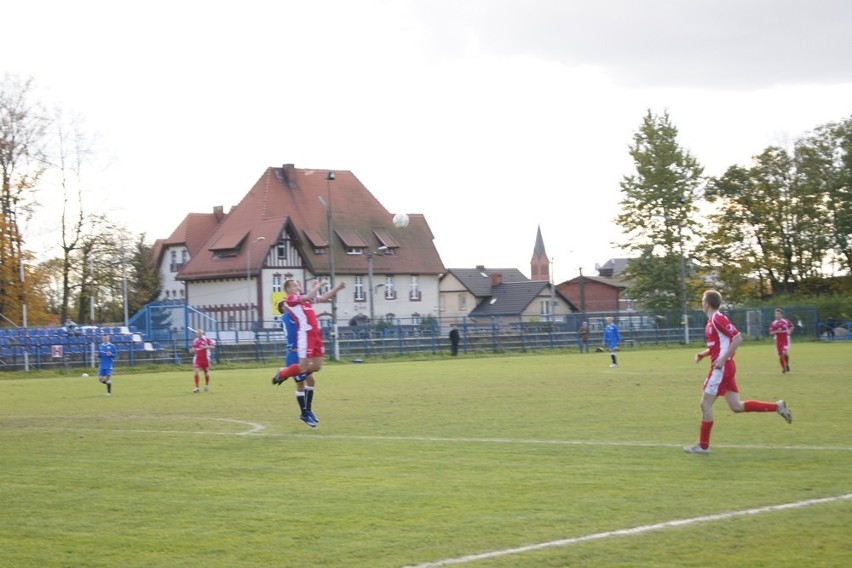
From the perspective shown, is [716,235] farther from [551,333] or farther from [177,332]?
[177,332]

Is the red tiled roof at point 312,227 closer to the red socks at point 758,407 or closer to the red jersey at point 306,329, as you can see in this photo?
the red jersey at point 306,329

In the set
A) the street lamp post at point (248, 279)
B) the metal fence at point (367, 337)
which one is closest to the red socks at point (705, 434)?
the metal fence at point (367, 337)

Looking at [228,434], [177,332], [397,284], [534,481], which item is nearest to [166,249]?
[397,284]

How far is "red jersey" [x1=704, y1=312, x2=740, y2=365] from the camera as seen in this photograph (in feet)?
40.9

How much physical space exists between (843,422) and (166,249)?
8958cm

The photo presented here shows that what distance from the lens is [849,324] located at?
68750mm

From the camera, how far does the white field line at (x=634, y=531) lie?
7.12 metres

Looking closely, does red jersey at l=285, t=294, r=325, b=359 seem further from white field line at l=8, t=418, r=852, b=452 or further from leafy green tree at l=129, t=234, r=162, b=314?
leafy green tree at l=129, t=234, r=162, b=314

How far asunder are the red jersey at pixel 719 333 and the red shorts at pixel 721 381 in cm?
16

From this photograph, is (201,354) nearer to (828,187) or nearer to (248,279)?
(248,279)

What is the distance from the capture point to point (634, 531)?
25.8 ft

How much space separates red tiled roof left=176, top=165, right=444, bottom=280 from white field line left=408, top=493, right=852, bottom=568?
234ft

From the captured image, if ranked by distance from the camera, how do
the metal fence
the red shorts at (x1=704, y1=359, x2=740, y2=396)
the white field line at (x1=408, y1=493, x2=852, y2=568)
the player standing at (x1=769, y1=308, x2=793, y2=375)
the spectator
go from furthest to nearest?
1. the spectator
2. the metal fence
3. the player standing at (x1=769, y1=308, x2=793, y2=375)
4. the red shorts at (x1=704, y1=359, x2=740, y2=396)
5. the white field line at (x1=408, y1=493, x2=852, y2=568)

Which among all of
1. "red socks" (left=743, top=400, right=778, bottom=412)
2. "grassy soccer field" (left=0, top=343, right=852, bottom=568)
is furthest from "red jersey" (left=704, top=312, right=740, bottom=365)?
"grassy soccer field" (left=0, top=343, right=852, bottom=568)
